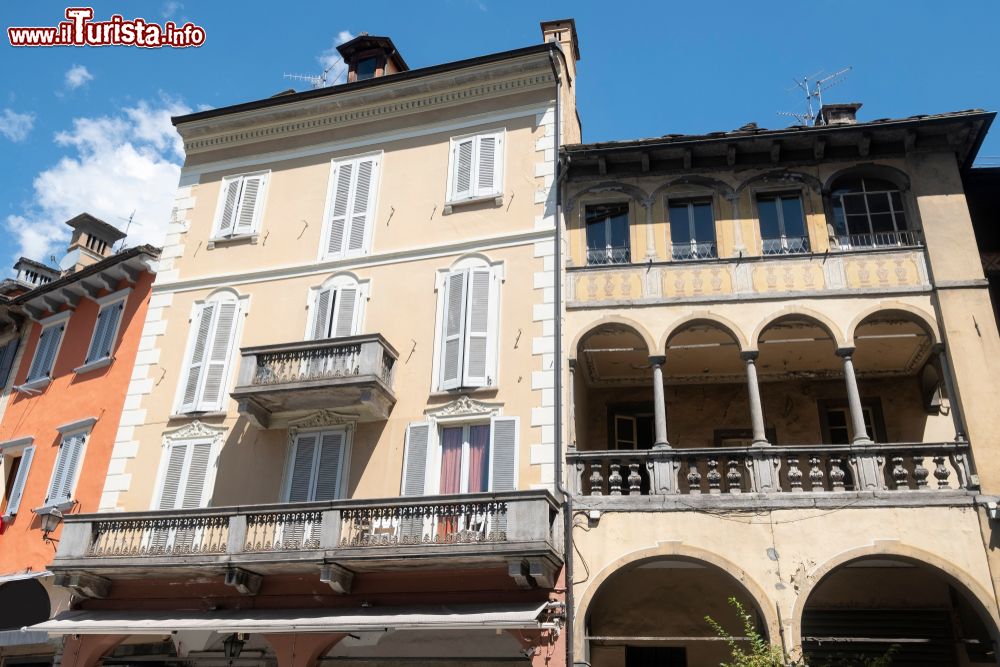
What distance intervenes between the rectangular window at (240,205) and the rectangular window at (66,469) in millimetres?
5829

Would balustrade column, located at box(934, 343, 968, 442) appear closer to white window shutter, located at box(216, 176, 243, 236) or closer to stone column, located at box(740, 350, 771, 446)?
stone column, located at box(740, 350, 771, 446)

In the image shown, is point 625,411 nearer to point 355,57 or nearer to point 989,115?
point 989,115

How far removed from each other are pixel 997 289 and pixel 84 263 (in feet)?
84.0

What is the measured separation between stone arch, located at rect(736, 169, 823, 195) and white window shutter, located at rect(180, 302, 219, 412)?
11.8 meters

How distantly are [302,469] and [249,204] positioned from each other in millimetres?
7107

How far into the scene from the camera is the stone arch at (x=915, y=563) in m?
12.8

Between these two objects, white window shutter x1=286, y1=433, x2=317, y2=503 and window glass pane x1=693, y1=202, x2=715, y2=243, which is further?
window glass pane x1=693, y1=202, x2=715, y2=243

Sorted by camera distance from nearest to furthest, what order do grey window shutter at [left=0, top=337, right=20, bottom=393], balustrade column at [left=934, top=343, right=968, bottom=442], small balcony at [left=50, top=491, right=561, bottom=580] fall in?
small balcony at [left=50, top=491, right=561, bottom=580]
balustrade column at [left=934, top=343, right=968, bottom=442]
grey window shutter at [left=0, top=337, right=20, bottom=393]

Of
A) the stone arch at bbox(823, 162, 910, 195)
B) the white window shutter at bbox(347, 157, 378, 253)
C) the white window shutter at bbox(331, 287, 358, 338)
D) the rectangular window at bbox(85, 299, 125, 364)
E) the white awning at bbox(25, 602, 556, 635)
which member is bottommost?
the white awning at bbox(25, 602, 556, 635)

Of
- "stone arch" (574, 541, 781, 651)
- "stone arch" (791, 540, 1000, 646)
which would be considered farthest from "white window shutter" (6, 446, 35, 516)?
"stone arch" (791, 540, 1000, 646)

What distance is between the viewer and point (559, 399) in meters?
15.7

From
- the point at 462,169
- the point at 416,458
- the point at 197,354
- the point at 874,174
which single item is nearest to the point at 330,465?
the point at 416,458

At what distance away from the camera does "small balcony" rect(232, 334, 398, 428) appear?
16.2m

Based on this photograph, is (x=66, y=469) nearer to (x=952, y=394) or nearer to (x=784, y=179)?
(x=784, y=179)
